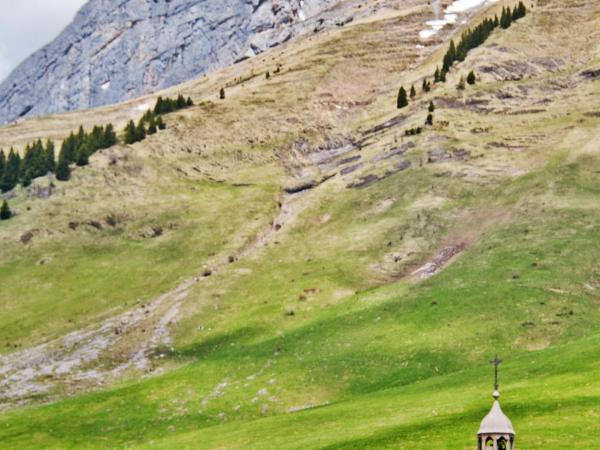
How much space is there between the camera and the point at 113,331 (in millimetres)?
85562

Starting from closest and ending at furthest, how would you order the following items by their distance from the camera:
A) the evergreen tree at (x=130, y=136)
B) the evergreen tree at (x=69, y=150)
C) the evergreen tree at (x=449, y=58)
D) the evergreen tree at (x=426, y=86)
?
the evergreen tree at (x=69, y=150), the evergreen tree at (x=426, y=86), the evergreen tree at (x=130, y=136), the evergreen tree at (x=449, y=58)

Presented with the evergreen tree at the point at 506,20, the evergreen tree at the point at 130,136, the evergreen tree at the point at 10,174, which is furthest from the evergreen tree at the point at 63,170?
the evergreen tree at the point at 506,20

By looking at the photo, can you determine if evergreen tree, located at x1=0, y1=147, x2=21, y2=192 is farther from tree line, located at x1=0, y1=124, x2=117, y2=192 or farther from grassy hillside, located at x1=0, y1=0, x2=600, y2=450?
grassy hillside, located at x1=0, y1=0, x2=600, y2=450

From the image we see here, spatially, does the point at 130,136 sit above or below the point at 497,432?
above

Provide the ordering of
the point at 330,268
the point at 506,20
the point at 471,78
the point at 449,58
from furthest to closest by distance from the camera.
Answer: the point at 506,20, the point at 449,58, the point at 471,78, the point at 330,268

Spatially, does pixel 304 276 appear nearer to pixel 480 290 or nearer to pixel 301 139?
pixel 480 290

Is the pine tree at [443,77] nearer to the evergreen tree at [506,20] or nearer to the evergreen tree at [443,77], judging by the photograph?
the evergreen tree at [443,77]

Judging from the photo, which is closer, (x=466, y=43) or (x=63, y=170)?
(x=63, y=170)

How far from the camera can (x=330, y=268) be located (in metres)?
93.6

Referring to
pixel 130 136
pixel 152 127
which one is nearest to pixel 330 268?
pixel 130 136

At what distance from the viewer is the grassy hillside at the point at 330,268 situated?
5534cm

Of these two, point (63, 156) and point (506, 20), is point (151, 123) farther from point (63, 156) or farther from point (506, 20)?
point (506, 20)

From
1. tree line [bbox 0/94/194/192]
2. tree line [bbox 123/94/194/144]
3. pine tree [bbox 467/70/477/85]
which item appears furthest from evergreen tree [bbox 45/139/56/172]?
pine tree [bbox 467/70/477/85]

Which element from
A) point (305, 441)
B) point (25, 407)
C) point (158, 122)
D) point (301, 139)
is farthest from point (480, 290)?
point (158, 122)
